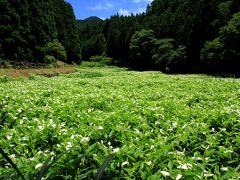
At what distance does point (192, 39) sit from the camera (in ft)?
194

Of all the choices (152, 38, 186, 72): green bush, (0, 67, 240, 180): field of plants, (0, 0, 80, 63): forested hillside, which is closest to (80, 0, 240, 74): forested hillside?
(152, 38, 186, 72): green bush

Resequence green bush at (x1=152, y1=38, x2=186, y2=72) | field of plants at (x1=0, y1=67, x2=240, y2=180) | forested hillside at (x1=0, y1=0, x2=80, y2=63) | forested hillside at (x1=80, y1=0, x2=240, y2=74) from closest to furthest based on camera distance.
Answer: field of plants at (x1=0, y1=67, x2=240, y2=180)
forested hillside at (x1=0, y1=0, x2=80, y2=63)
forested hillside at (x1=80, y1=0, x2=240, y2=74)
green bush at (x1=152, y1=38, x2=186, y2=72)

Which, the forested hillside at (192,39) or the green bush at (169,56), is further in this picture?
the green bush at (169,56)

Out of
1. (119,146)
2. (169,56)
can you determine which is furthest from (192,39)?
(119,146)

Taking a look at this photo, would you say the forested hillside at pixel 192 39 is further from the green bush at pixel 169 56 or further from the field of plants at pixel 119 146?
the field of plants at pixel 119 146

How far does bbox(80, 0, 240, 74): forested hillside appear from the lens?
45.8m

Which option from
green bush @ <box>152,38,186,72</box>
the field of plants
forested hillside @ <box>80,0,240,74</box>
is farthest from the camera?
green bush @ <box>152,38,186,72</box>

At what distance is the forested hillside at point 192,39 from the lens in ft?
150

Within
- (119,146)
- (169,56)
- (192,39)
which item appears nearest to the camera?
(119,146)

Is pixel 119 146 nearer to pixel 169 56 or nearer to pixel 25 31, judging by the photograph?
pixel 25 31

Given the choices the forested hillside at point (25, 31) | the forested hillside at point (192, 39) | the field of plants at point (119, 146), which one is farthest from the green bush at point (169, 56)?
the field of plants at point (119, 146)

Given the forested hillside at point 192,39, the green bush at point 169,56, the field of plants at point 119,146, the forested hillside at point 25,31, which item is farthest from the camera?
the green bush at point 169,56

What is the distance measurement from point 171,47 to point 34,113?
190 ft

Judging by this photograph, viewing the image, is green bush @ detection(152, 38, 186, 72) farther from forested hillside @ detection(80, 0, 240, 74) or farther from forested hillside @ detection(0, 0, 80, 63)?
forested hillside @ detection(0, 0, 80, 63)
